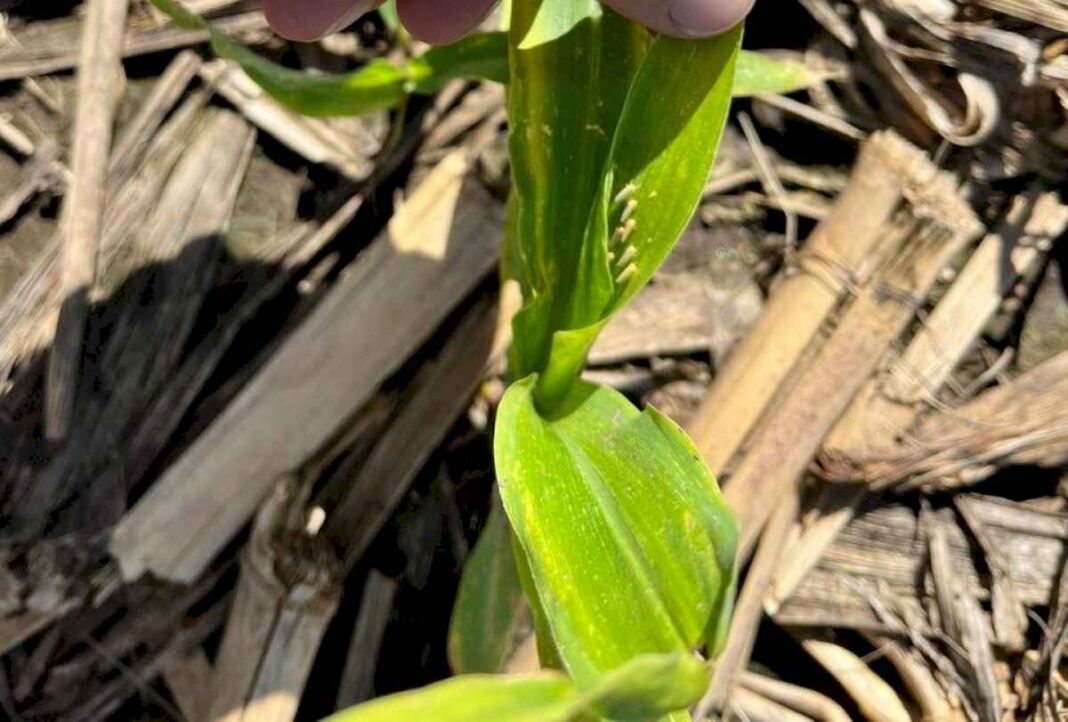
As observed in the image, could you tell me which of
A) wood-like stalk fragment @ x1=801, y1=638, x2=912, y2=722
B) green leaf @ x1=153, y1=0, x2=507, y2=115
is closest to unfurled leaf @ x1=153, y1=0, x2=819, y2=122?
green leaf @ x1=153, y1=0, x2=507, y2=115

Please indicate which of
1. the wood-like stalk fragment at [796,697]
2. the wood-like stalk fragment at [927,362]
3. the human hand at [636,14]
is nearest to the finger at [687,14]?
the human hand at [636,14]

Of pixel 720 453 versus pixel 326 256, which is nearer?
pixel 720 453

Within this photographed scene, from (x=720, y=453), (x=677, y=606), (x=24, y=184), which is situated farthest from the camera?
(x=24, y=184)

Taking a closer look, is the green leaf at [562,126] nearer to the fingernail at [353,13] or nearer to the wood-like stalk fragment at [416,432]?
the fingernail at [353,13]

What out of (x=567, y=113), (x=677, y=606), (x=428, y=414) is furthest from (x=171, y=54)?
→ (x=677, y=606)

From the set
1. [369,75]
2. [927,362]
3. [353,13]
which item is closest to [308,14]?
[353,13]

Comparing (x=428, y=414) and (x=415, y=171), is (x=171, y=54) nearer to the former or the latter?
(x=415, y=171)

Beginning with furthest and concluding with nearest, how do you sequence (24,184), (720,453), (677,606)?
1. (24,184)
2. (720,453)
3. (677,606)
